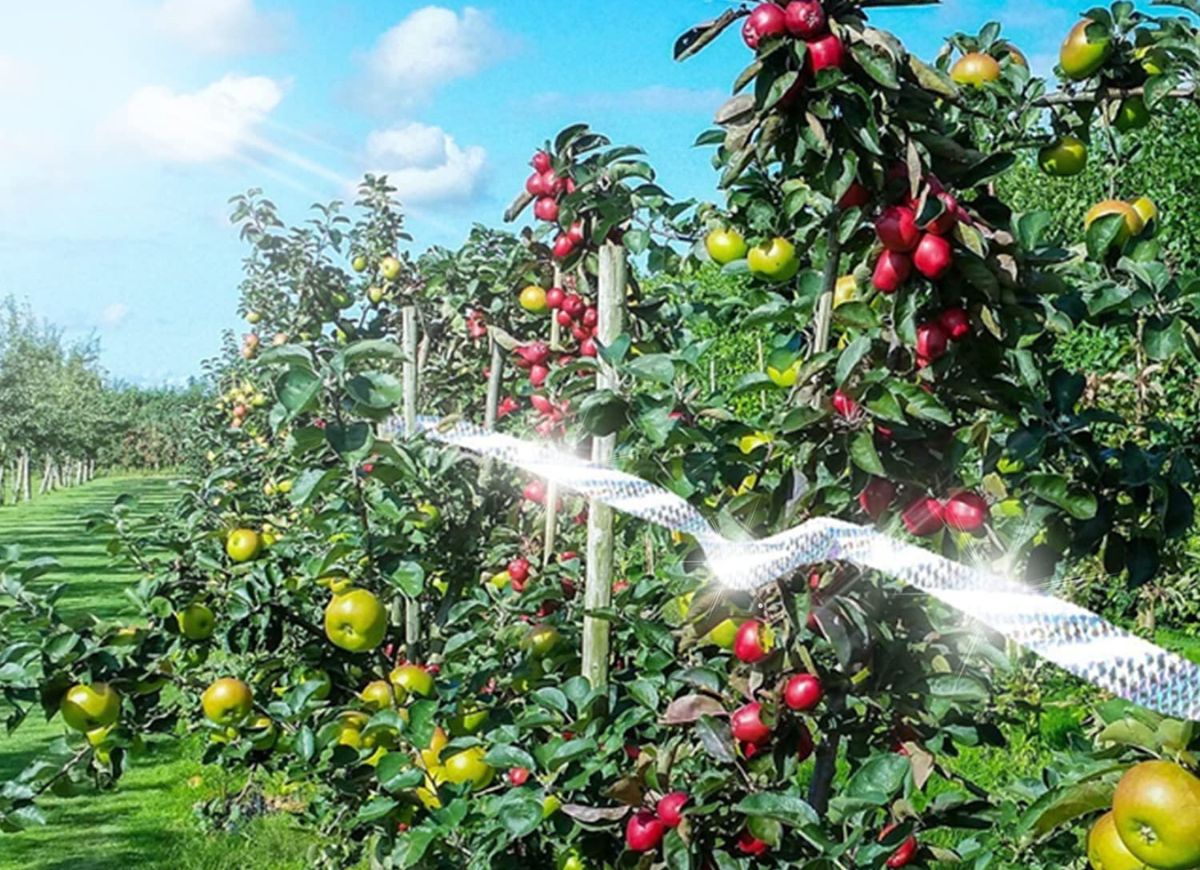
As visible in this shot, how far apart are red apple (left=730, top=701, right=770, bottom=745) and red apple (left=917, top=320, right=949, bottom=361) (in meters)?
0.52

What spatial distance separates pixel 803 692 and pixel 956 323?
0.52 metres

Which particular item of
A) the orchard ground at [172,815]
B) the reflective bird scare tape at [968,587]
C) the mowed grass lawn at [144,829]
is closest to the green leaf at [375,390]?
the reflective bird scare tape at [968,587]

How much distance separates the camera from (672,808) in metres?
1.58

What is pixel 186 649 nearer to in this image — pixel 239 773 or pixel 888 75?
pixel 888 75

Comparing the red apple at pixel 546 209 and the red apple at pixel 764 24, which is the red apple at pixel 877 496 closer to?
the red apple at pixel 764 24

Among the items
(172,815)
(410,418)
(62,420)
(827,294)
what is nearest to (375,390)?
(827,294)

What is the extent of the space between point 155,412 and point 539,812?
147 ft

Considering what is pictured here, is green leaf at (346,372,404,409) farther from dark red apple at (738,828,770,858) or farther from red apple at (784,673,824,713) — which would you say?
dark red apple at (738,828,770,858)

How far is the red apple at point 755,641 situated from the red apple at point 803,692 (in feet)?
0.18

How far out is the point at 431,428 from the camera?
2488 millimetres

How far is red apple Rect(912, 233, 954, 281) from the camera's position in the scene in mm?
1361

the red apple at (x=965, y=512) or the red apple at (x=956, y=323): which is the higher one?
the red apple at (x=956, y=323)

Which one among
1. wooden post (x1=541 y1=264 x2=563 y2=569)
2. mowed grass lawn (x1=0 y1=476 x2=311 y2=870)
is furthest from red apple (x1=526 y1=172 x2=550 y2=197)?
mowed grass lawn (x1=0 y1=476 x2=311 y2=870)

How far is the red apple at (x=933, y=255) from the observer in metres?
1.36
